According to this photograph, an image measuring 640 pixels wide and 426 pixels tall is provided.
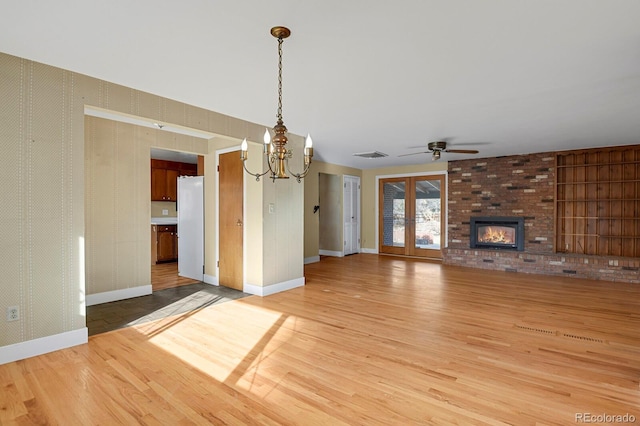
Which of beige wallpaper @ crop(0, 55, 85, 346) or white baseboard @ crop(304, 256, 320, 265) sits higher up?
beige wallpaper @ crop(0, 55, 85, 346)

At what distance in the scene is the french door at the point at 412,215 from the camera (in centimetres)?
824

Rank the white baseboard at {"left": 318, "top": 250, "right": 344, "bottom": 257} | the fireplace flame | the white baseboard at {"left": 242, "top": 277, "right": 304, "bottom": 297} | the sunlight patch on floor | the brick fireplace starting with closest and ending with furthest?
the sunlight patch on floor
the white baseboard at {"left": 242, "top": 277, "right": 304, "bottom": 297}
the brick fireplace
the fireplace flame
the white baseboard at {"left": 318, "top": 250, "right": 344, "bottom": 257}

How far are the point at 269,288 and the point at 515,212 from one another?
5678mm

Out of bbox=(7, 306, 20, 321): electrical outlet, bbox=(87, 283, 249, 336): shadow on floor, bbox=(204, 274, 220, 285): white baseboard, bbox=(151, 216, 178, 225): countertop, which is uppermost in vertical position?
bbox=(151, 216, 178, 225): countertop

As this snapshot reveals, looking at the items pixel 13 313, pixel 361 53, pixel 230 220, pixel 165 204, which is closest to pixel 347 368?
pixel 361 53

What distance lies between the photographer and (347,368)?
2504 mm

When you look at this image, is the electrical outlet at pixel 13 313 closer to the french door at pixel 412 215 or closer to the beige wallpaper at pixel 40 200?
the beige wallpaper at pixel 40 200

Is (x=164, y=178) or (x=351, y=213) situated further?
(x=351, y=213)

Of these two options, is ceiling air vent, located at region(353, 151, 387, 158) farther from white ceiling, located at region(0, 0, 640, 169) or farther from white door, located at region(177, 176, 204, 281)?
white door, located at region(177, 176, 204, 281)

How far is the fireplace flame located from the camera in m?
7.22

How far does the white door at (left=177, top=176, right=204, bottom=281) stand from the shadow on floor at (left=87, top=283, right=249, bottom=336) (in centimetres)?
56

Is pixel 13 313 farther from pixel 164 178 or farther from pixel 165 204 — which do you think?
pixel 165 204

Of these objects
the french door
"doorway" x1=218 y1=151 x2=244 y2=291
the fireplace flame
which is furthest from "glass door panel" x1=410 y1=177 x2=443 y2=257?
"doorway" x1=218 y1=151 x2=244 y2=291

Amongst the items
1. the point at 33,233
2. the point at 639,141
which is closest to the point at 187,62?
the point at 33,233
